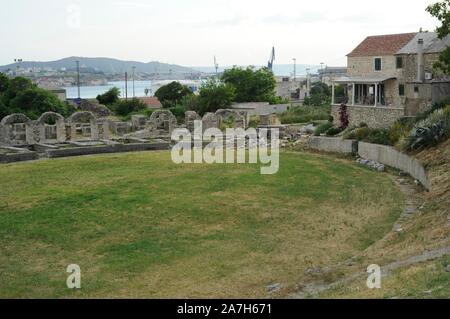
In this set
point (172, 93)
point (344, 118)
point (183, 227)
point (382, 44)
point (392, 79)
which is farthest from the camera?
point (172, 93)

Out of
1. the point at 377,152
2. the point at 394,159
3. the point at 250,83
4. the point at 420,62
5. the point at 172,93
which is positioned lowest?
the point at 394,159

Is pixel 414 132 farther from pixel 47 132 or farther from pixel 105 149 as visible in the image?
pixel 47 132

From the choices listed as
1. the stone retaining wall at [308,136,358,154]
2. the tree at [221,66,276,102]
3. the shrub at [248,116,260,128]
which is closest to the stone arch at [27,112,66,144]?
the shrub at [248,116,260,128]

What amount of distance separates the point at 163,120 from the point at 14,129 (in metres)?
11.7

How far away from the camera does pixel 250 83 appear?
64.6 metres

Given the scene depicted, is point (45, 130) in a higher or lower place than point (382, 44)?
lower

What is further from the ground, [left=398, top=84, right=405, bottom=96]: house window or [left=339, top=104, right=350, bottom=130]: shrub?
[left=398, top=84, right=405, bottom=96]: house window

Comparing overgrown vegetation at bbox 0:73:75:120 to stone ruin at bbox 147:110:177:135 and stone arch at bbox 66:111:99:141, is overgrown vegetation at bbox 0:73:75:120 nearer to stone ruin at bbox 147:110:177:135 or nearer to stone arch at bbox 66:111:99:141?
stone arch at bbox 66:111:99:141

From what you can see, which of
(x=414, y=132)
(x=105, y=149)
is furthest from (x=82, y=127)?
(x=414, y=132)

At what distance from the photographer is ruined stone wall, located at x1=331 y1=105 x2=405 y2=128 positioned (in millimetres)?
32500

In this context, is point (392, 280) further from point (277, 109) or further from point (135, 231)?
point (277, 109)

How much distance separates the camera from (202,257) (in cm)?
1444

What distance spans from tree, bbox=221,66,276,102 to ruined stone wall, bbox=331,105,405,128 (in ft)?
90.9
